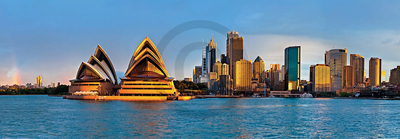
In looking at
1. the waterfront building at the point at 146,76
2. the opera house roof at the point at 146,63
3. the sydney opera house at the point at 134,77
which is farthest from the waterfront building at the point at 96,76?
the opera house roof at the point at 146,63

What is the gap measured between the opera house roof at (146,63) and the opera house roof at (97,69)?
36.5 feet

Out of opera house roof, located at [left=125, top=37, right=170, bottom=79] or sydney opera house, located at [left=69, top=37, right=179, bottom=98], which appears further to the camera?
opera house roof, located at [left=125, top=37, right=170, bottom=79]

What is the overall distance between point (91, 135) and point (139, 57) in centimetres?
9096

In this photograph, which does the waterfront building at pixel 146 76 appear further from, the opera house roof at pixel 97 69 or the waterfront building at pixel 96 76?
the opera house roof at pixel 97 69

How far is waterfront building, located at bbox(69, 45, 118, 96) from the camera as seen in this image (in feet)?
416

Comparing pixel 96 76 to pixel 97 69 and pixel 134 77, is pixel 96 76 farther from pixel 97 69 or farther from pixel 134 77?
pixel 134 77

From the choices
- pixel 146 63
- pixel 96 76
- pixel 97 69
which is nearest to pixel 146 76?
pixel 146 63

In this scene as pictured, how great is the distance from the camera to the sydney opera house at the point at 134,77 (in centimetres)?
12069

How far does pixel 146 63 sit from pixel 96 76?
18.2 meters

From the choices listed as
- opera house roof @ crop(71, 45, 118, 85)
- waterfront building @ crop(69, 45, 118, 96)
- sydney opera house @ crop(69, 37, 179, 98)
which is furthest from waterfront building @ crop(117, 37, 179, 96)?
opera house roof @ crop(71, 45, 118, 85)

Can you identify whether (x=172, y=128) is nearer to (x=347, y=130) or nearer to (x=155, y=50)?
(x=347, y=130)

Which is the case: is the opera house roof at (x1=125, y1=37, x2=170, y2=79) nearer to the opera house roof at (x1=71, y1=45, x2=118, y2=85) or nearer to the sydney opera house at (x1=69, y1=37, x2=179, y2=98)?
the sydney opera house at (x1=69, y1=37, x2=179, y2=98)

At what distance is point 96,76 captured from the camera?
128 m

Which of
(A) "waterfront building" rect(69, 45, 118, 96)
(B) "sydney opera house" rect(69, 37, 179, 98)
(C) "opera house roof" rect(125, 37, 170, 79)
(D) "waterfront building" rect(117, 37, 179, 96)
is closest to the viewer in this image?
(D) "waterfront building" rect(117, 37, 179, 96)
